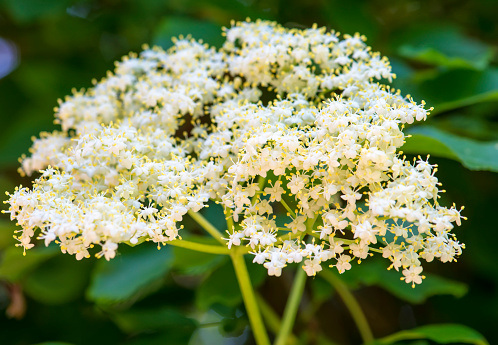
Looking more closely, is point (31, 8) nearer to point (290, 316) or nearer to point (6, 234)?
point (6, 234)

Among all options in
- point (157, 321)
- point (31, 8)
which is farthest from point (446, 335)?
point (31, 8)

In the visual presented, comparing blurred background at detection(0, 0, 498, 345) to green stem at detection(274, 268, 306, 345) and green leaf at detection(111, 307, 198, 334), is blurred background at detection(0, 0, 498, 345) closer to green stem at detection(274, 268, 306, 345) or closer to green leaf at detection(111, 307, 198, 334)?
green leaf at detection(111, 307, 198, 334)

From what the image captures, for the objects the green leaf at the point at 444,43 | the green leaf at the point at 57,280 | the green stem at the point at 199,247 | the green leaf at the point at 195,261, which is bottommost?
the green stem at the point at 199,247

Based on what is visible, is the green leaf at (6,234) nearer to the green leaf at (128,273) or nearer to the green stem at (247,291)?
the green leaf at (128,273)

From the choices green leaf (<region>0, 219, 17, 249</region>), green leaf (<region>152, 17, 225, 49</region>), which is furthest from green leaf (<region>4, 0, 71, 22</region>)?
green leaf (<region>0, 219, 17, 249</region>)

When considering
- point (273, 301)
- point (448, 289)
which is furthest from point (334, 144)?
point (273, 301)

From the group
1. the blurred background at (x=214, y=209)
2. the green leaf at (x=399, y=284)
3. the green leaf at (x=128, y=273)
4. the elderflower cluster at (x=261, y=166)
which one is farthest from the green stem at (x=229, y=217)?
the green leaf at (x=399, y=284)
